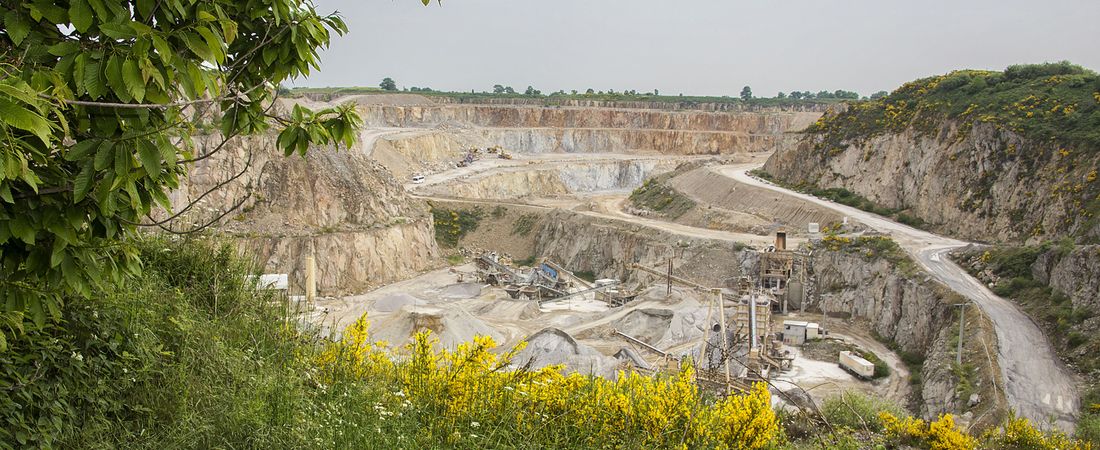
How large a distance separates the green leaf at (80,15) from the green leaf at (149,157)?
60cm

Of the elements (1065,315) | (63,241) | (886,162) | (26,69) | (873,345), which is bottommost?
(873,345)

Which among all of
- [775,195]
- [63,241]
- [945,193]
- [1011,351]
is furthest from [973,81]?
[63,241]

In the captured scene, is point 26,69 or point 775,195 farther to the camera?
point 775,195

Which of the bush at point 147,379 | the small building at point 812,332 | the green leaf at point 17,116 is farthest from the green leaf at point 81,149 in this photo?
the small building at point 812,332

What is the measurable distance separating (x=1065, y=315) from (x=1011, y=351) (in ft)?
12.4

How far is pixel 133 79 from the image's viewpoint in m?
3.66

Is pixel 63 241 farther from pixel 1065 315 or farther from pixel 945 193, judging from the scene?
pixel 945 193

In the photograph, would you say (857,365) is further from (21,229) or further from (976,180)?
(21,229)

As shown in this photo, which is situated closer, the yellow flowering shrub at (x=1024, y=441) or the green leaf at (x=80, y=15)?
the green leaf at (x=80, y=15)

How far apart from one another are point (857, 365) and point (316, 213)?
30.9 metres

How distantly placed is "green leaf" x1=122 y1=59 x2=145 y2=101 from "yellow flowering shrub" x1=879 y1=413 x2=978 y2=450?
1009 centimetres

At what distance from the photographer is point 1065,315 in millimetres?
30125

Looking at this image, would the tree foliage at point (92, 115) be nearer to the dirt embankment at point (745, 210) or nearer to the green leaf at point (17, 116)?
the green leaf at point (17, 116)

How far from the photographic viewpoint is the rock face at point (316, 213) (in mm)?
42406
